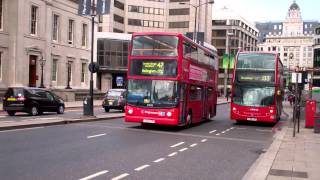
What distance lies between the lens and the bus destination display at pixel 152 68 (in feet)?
65.4

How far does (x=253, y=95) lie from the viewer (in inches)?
1020

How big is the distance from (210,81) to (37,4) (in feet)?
88.8

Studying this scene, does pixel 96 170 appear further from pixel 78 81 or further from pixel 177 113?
pixel 78 81

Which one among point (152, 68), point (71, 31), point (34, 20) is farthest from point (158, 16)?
point (152, 68)

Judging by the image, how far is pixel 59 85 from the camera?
53.8 meters

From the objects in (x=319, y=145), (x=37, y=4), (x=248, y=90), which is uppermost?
(x=37, y=4)

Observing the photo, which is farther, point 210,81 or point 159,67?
point 210,81

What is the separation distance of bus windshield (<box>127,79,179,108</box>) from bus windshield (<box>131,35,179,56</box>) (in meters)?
1.16

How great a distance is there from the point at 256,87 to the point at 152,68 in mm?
7911

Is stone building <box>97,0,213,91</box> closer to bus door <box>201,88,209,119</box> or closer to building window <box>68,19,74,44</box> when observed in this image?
building window <box>68,19,74,44</box>

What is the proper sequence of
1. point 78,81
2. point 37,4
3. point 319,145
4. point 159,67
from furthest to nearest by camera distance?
point 78,81 → point 37,4 → point 159,67 → point 319,145

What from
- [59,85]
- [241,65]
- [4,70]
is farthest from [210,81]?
[59,85]

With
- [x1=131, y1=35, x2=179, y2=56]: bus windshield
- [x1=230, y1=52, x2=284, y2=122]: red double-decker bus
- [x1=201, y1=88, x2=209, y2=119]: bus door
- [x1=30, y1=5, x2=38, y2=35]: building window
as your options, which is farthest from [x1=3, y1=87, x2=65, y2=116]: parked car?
[x1=30, y1=5, x2=38, y2=35]: building window

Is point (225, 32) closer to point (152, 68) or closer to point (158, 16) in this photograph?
point (158, 16)
